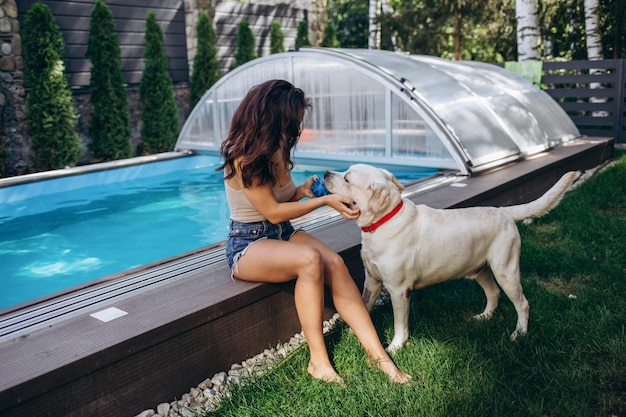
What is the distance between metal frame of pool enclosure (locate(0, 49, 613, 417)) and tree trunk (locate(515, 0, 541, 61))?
7.59 feet

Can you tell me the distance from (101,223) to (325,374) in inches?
195

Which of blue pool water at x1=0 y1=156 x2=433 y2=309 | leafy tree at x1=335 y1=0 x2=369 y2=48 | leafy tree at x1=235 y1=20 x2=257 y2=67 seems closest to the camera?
blue pool water at x1=0 y1=156 x2=433 y2=309

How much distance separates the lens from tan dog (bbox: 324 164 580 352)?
3102 mm

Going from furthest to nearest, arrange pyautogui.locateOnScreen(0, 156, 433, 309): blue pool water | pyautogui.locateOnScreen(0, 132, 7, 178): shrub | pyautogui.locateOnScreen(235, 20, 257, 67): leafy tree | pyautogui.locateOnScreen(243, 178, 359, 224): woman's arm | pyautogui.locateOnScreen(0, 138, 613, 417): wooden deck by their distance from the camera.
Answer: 1. pyautogui.locateOnScreen(235, 20, 257, 67): leafy tree
2. pyautogui.locateOnScreen(0, 132, 7, 178): shrub
3. pyautogui.locateOnScreen(0, 156, 433, 309): blue pool water
4. pyautogui.locateOnScreen(243, 178, 359, 224): woman's arm
5. pyautogui.locateOnScreen(0, 138, 613, 417): wooden deck

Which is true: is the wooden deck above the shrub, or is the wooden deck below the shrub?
below

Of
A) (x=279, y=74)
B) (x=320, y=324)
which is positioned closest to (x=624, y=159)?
(x=279, y=74)

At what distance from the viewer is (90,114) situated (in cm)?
1120

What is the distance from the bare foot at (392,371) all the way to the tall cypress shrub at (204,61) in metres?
11.3

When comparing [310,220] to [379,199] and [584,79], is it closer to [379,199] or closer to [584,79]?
[379,199]

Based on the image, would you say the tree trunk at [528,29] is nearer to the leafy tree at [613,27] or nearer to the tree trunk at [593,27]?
the tree trunk at [593,27]

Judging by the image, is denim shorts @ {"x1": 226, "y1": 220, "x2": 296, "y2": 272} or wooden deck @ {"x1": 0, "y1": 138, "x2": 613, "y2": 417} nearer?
wooden deck @ {"x1": 0, "y1": 138, "x2": 613, "y2": 417}

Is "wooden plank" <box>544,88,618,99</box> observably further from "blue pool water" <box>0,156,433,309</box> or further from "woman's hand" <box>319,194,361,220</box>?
"woman's hand" <box>319,194,361,220</box>

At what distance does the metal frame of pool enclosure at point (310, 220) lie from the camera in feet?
8.16

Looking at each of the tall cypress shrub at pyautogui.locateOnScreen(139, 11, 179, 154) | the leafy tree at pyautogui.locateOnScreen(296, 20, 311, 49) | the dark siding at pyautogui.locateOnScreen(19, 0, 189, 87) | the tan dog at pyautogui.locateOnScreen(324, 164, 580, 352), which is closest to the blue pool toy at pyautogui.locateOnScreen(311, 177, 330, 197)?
the tan dog at pyautogui.locateOnScreen(324, 164, 580, 352)
